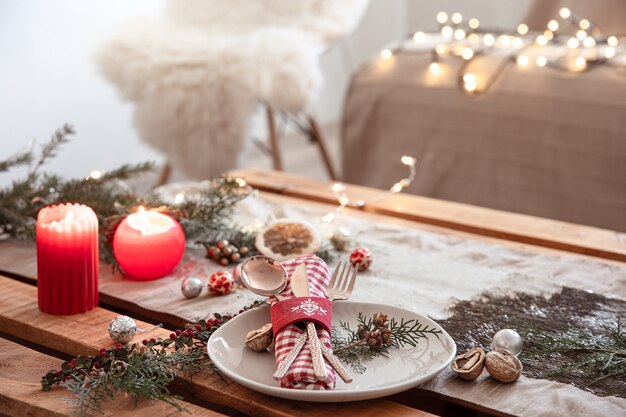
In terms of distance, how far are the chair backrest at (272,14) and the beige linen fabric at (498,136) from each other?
29cm

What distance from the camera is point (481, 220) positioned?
4.91ft

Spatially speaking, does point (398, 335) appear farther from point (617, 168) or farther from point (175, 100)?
point (175, 100)

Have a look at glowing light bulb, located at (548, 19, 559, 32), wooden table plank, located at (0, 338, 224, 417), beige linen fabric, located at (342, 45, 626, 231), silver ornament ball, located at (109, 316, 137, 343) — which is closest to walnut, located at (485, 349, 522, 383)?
wooden table plank, located at (0, 338, 224, 417)

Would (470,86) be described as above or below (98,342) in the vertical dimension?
above

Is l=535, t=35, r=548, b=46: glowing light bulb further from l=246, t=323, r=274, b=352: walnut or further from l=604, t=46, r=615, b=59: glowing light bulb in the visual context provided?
l=246, t=323, r=274, b=352: walnut

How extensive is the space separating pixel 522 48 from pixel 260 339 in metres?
1.55

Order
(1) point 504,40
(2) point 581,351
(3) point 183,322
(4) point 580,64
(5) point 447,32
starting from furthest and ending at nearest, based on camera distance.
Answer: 1. (5) point 447,32
2. (1) point 504,40
3. (4) point 580,64
4. (3) point 183,322
5. (2) point 581,351

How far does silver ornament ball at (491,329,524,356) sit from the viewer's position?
37.8 inches

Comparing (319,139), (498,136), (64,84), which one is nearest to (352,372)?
(498,136)

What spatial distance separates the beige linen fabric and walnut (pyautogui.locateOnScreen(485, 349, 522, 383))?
1.15 metres

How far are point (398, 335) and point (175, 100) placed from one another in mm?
1453

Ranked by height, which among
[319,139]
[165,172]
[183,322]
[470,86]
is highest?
[470,86]

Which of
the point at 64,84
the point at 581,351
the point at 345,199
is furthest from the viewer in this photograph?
the point at 64,84

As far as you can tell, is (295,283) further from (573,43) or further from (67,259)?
(573,43)
